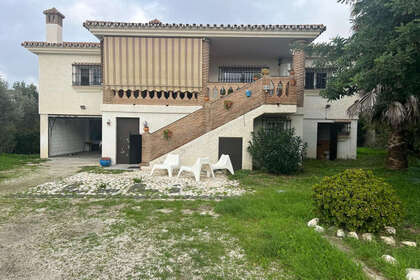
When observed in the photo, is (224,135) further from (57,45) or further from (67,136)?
(67,136)

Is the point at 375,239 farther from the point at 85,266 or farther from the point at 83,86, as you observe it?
the point at 83,86

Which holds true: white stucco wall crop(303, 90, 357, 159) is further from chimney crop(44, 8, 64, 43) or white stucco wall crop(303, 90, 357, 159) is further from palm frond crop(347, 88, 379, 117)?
chimney crop(44, 8, 64, 43)

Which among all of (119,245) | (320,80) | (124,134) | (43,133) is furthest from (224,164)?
(43,133)

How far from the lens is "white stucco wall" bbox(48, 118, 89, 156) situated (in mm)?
15078

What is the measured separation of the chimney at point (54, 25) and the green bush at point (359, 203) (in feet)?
54.1

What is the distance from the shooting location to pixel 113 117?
11.8 metres

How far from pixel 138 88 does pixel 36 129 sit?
1102 cm

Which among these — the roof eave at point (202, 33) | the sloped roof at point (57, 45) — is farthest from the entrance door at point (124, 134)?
the sloped roof at point (57, 45)

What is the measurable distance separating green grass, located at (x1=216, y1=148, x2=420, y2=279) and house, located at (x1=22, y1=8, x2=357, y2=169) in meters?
4.20

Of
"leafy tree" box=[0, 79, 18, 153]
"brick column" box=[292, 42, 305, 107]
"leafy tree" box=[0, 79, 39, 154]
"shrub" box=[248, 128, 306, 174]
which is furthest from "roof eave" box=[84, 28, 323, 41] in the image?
"leafy tree" box=[0, 79, 39, 154]

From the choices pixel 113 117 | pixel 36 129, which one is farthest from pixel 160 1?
pixel 36 129

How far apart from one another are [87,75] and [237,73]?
8785 millimetres

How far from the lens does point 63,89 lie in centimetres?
1404

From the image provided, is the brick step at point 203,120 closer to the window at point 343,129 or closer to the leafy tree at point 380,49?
the leafy tree at point 380,49
